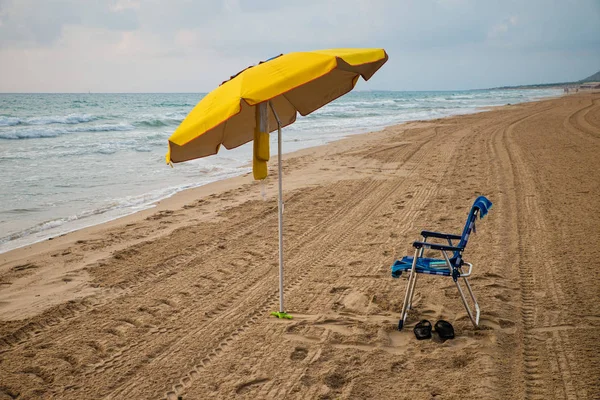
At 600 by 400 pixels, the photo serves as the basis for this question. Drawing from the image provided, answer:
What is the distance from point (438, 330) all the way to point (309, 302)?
4.42 ft

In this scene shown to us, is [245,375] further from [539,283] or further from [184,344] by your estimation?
[539,283]

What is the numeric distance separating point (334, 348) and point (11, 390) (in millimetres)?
2441

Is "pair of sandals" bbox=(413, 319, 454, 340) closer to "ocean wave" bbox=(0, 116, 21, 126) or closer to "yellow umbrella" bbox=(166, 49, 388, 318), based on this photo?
"yellow umbrella" bbox=(166, 49, 388, 318)

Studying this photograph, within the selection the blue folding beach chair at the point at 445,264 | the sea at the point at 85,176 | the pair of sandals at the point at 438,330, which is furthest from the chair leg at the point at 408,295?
the sea at the point at 85,176

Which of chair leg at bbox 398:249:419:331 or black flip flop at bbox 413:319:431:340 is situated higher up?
chair leg at bbox 398:249:419:331

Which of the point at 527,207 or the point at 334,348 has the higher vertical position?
the point at 527,207

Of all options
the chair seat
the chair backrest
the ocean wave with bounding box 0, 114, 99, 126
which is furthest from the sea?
the ocean wave with bounding box 0, 114, 99, 126

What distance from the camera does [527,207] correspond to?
766cm

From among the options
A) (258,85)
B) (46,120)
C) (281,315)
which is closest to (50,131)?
(46,120)

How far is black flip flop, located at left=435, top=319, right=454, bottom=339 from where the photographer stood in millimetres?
3920

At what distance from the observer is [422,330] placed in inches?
157

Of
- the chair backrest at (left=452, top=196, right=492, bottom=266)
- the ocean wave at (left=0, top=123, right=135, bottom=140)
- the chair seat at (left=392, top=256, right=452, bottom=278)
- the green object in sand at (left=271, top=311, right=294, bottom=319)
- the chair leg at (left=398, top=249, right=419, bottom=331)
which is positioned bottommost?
the green object in sand at (left=271, top=311, right=294, bottom=319)

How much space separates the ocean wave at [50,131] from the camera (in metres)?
22.3

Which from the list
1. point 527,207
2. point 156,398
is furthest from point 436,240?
point 156,398
